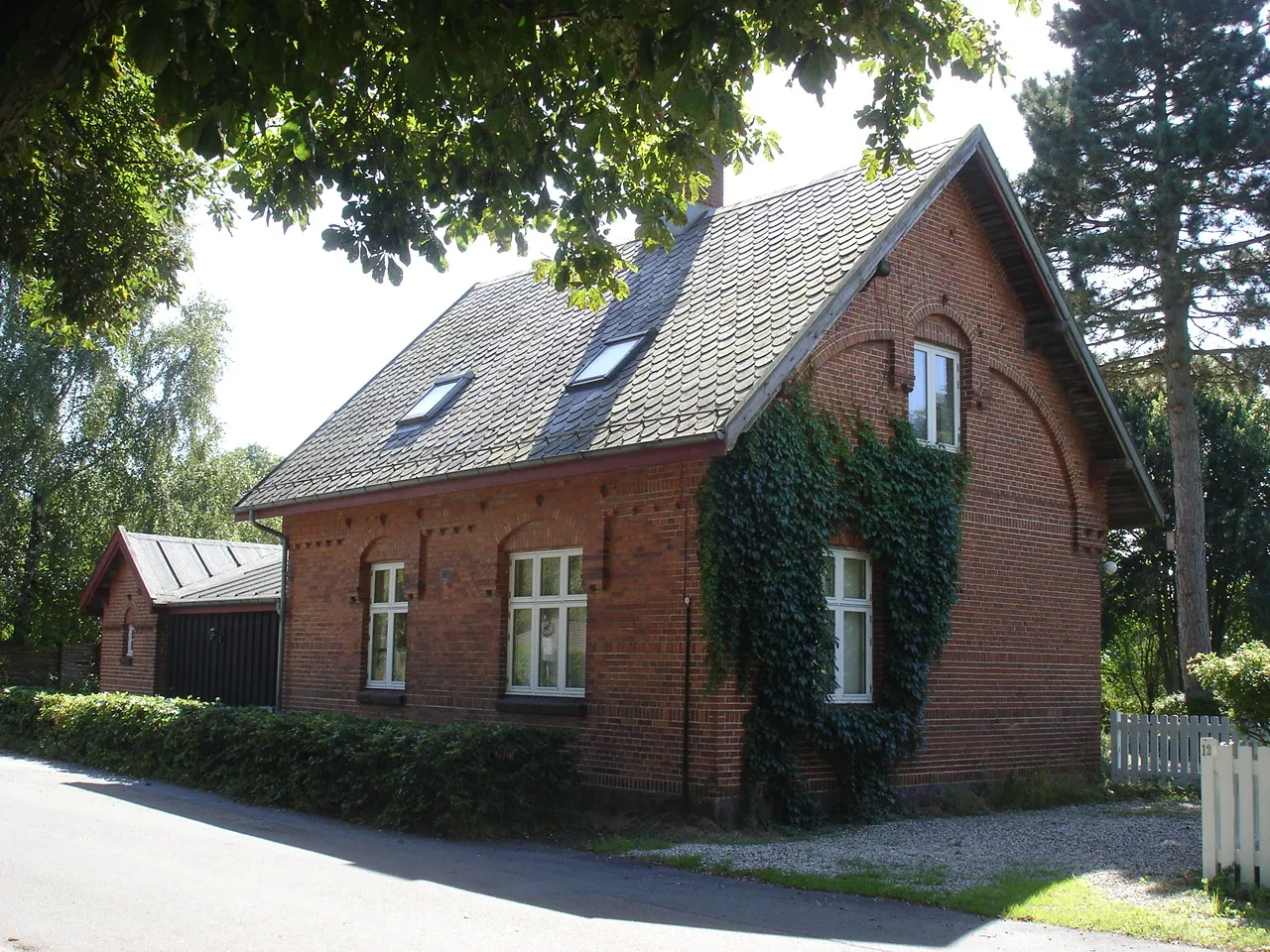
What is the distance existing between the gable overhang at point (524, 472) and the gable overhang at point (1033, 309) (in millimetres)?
1462

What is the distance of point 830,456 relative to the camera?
1403 cm

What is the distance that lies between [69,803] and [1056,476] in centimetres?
1350

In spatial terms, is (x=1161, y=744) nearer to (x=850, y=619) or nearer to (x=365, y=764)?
(x=850, y=619)

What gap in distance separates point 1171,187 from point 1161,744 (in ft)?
36.1

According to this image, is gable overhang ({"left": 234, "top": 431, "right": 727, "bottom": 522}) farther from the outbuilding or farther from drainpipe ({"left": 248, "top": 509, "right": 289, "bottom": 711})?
the outbuilding

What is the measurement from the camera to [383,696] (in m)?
17.3

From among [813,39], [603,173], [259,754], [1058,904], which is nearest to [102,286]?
[603,173]

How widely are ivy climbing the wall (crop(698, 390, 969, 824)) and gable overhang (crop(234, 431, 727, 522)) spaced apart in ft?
2.16

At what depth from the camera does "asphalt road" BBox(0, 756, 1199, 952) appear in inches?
306

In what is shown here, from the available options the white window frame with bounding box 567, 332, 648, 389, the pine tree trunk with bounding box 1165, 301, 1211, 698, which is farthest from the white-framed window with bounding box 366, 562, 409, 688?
the pine tree trunk with bounding box 1165, 301, 1211, 698

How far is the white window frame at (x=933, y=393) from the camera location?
52.0 ft

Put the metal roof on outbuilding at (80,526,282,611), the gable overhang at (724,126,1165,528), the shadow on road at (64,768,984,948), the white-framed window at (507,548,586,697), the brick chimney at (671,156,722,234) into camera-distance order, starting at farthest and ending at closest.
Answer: the metal roof on outbuilding at (80,526,282,611)
the brick chimney at (671,156,722,234)
the white-framed window at (507,548,586,697)
the gable overhang at (724,126,1165,528)
the shadow on road at (64,768,984,948)

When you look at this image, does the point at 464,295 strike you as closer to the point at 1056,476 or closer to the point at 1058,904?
the point at 1056,476

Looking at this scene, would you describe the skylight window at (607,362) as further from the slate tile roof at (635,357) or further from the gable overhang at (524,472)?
the gable overhang at (524,472)
